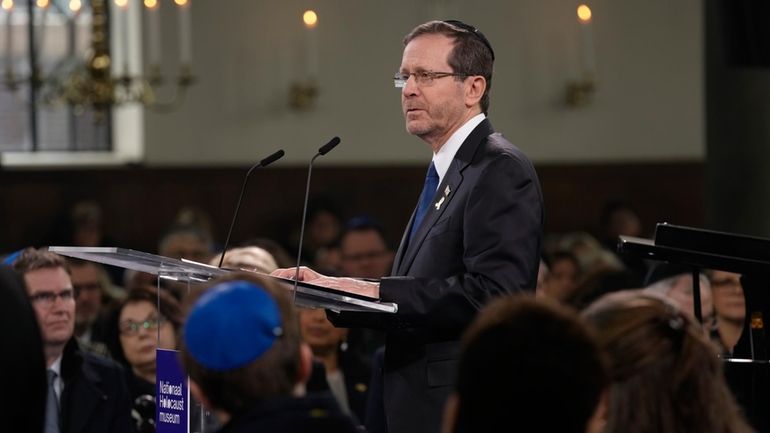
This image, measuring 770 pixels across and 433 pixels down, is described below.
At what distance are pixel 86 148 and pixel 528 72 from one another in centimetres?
349

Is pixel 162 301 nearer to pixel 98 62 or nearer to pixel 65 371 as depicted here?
pixel 65 371

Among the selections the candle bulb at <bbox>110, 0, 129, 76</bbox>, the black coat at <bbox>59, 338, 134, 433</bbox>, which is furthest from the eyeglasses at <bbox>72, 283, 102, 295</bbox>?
the candle bulb at <bbox>110, 0, 129, 76</bbox>

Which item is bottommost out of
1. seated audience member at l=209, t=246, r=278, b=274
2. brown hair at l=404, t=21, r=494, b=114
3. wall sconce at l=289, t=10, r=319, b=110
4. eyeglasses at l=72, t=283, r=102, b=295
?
eyeglasses at l=72, t=283, r=102, b=295

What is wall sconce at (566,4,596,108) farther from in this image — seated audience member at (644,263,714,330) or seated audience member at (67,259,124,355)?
seated audience member at (644,263,714,330)

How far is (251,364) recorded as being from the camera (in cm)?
241

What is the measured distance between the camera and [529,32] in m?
11.7

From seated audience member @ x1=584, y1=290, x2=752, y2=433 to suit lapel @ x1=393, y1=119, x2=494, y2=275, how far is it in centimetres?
109

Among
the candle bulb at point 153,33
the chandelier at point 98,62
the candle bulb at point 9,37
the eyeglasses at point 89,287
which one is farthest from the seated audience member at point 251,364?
the candle bulb at point 9,37

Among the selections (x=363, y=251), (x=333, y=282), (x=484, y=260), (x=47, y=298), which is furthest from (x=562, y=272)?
(x=333, y=282)

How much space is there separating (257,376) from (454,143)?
4.69 ft

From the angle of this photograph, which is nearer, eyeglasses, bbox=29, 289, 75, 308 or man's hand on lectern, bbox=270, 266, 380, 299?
man's hand on lectern, bbox=270, 266, 380, 299

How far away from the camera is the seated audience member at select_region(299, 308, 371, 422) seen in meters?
5.97

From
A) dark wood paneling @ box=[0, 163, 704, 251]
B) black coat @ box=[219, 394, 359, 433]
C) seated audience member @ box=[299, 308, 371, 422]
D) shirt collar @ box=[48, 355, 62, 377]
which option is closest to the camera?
black coat @ box=[219, 394, 359, 433]

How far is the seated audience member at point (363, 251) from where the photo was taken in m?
8.14
